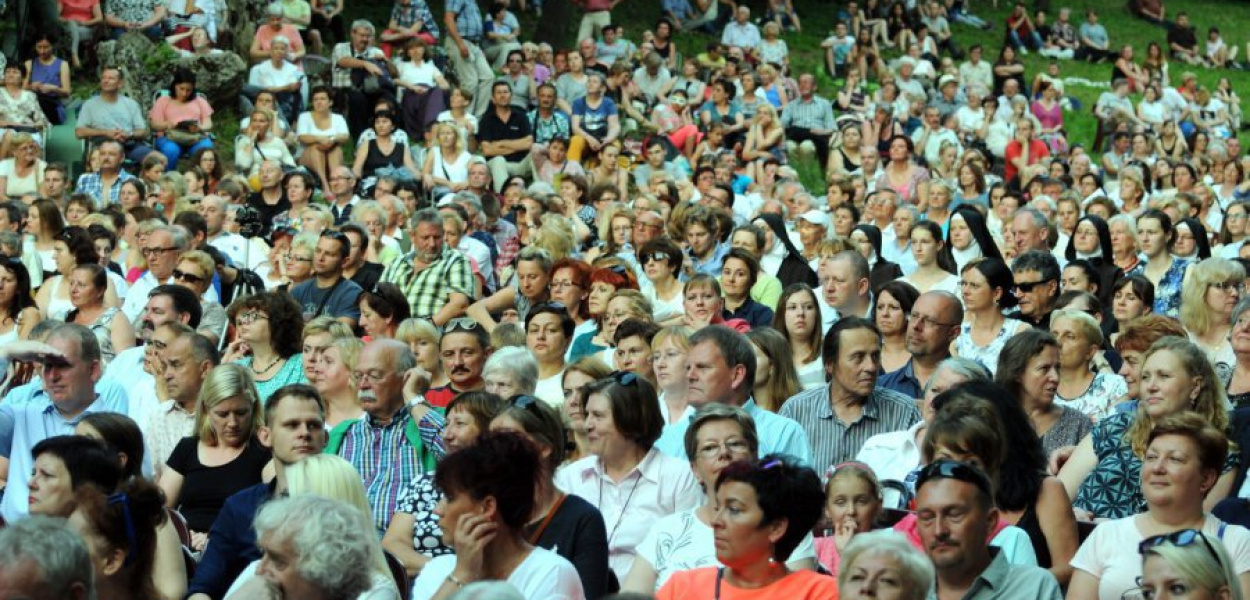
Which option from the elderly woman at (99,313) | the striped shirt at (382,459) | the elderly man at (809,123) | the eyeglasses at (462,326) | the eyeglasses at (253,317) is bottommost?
the elderly man at (809,123)

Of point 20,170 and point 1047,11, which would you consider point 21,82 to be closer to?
point 20,170

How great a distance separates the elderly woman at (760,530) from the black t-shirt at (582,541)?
0.43 meters

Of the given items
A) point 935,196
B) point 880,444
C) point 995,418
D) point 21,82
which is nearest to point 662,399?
point 880,444

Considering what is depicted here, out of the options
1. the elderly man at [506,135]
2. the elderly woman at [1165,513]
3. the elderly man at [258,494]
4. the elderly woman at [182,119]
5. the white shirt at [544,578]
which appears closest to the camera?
the white shirt at [544,578]

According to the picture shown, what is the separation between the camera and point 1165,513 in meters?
5.91

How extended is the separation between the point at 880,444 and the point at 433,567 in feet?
7.90

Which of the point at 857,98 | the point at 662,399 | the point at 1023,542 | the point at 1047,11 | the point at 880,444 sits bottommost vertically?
the point at 1047,11

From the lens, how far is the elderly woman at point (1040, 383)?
7706 mm

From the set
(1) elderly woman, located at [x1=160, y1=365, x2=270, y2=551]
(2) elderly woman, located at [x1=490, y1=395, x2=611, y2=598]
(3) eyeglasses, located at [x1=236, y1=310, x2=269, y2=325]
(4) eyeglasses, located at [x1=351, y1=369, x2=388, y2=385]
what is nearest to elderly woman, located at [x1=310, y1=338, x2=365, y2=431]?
(4) eyeglasses, located at [x1=351, y1=369, x2=388, y2=385]

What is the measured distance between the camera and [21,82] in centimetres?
1788

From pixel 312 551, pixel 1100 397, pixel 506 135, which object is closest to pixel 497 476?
pixel 312 551

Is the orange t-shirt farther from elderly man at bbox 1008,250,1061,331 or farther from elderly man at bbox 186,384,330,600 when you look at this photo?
elderly man at bbox 1008,250,1061,331

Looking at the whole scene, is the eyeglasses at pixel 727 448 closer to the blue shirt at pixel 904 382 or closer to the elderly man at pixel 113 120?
the blue shirt at pixel 904 382

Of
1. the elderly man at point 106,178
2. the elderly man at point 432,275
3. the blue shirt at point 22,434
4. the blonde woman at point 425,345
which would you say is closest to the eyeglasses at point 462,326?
the blonde woman at point 425,345
